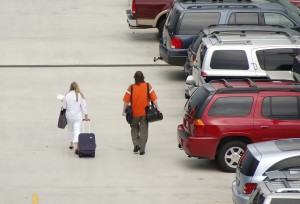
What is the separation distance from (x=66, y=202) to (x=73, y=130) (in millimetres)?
3522

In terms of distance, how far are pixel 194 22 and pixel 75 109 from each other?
698cm

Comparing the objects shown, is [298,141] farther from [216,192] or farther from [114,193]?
[114,193]

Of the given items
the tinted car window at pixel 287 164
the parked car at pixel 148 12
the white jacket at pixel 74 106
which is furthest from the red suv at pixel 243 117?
the parked car at pixel 148 12

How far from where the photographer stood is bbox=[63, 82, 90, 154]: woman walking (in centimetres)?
2023

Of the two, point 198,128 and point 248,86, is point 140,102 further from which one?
point 248,86

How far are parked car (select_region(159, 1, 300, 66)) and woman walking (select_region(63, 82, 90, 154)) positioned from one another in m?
6.44

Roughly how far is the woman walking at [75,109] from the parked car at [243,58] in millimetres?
2847

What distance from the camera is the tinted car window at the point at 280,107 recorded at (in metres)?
18.5

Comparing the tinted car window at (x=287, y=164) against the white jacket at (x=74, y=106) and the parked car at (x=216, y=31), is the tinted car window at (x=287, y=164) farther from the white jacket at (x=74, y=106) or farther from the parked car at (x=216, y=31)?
the parked car at (x=216, y=31)

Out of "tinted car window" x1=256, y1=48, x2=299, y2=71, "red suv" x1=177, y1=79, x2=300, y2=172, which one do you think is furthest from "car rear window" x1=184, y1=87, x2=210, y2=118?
"tinted car window" x1=256, y1=48, x2=299, y2=71

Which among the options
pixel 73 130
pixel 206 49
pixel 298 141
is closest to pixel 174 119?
pixel 206 49

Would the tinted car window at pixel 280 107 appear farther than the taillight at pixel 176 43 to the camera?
No

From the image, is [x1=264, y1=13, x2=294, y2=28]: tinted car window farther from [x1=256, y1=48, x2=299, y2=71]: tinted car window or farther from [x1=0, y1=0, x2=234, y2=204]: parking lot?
[x1=256, y1=48, x2=299, y2=71]: tinted car window

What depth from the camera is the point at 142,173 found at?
18.9 m
